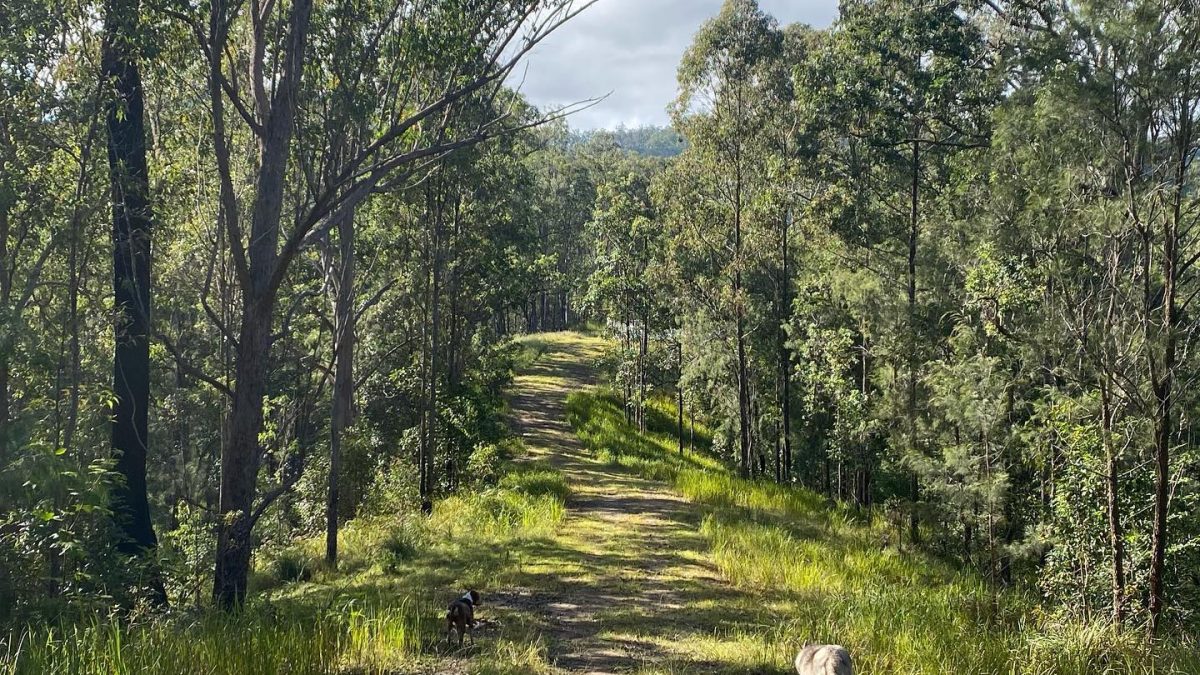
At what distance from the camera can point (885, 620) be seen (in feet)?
19.8

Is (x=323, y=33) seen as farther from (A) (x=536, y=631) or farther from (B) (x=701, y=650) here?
(B) (x=701, y=650)

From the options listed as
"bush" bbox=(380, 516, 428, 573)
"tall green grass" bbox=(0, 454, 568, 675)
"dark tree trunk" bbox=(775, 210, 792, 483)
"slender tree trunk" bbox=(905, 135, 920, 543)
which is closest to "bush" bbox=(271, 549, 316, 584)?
"tall green grass" bbox=(0, 454, 568, 675)

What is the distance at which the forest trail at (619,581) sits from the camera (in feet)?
19.8

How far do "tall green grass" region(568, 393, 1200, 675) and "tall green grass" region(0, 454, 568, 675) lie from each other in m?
2.29

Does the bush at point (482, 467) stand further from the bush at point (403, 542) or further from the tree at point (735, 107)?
the tree at point (735, 107)

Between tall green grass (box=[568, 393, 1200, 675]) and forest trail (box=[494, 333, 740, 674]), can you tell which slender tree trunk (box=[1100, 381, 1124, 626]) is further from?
forest trail (box=[494, 333, 740, 674])

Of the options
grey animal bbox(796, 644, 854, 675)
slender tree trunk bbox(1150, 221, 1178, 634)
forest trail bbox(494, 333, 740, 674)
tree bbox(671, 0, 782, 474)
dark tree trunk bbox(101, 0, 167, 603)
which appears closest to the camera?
grey animal bbox(796, 644, 854, 675)

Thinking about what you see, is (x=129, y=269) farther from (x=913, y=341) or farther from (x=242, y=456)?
(x=913, y=341)

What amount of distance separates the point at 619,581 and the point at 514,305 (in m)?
12.8

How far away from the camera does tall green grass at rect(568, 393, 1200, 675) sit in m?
5.32

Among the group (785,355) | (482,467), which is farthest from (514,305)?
(785,355)

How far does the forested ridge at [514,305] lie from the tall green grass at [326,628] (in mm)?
49

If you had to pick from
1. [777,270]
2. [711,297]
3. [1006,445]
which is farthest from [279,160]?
[777,270]

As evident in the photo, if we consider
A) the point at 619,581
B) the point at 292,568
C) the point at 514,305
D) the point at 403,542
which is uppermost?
the point at 514,305
